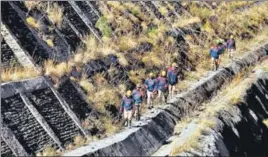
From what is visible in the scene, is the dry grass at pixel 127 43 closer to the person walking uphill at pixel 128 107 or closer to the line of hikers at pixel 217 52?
the line of hikers at pixel 217 52

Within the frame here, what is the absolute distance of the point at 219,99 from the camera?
70.9 ft

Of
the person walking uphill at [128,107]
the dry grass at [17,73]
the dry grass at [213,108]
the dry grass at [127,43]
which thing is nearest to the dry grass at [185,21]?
the dry grass at [213,108]

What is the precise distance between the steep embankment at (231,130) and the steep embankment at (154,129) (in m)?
0.69

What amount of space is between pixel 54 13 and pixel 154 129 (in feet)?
19.2

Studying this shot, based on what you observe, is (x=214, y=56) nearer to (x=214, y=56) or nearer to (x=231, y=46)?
(x=214, y=56)

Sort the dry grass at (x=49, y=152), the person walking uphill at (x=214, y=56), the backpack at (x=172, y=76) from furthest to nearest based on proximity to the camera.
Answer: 1. the person walking uphill at (x=214, y=56)
2. the backpack at (x=172, y=76)
3. the dry grass at (x=49, y=152)

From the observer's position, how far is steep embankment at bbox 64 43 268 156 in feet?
48.3

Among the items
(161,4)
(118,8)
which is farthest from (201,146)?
(161,4)

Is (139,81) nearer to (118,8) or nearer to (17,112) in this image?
(118,8)

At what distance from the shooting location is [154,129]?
56.6 feet

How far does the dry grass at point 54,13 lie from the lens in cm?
1984

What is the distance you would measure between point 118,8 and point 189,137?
35.2 feet

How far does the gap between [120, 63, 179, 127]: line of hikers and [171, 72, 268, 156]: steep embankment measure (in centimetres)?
161

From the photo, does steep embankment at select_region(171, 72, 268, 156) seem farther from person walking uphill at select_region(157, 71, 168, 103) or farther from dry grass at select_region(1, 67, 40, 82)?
dry grass at select_region(1, 67, 40, 82)
